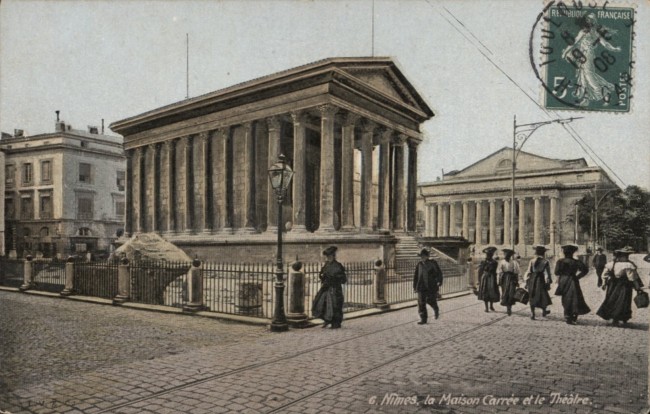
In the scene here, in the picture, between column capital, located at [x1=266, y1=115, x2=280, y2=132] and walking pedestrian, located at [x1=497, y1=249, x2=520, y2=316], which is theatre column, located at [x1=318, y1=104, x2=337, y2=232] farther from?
walking pedestrian, located at [x1=497, y1=249, x2=520, y2=316]

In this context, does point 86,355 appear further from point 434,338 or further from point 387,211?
point 387,211

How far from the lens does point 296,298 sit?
33.3 ft

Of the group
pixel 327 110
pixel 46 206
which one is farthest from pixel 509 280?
pixel 46 206

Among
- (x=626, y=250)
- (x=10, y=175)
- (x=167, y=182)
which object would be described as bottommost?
(x=626, y=250)

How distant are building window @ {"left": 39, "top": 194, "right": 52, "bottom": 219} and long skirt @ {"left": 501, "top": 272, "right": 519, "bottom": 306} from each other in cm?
4113

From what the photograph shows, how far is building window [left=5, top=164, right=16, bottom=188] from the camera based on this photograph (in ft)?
130

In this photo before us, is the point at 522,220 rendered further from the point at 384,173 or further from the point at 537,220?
the point at 384,173

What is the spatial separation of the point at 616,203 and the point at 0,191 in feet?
48.9

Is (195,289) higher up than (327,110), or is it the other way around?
(327,110)

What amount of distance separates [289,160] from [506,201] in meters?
39.1

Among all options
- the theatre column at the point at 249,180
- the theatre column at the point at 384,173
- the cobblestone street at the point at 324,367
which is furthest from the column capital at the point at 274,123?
the cobblestone street at the point at 324,367

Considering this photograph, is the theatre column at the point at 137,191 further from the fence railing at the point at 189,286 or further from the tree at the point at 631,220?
the tree at the point at 631,220

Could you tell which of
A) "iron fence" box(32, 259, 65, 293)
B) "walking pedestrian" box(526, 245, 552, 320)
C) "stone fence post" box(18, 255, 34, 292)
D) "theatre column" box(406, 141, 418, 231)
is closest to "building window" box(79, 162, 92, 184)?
"iron fence" box(32, 259, 65, 293)

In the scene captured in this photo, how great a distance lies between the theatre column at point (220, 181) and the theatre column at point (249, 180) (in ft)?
5.20
